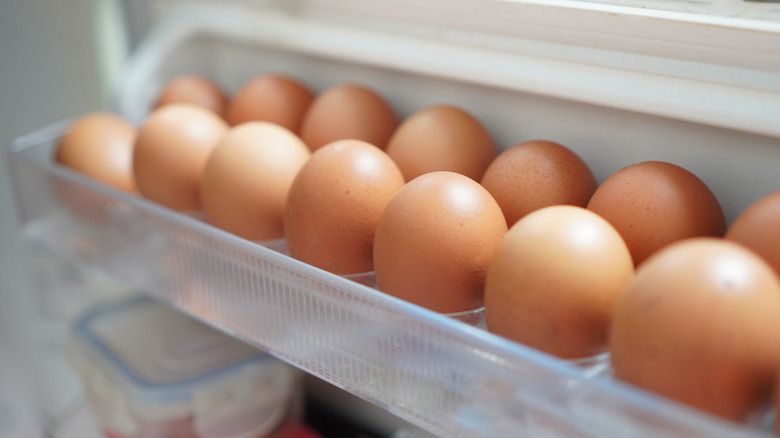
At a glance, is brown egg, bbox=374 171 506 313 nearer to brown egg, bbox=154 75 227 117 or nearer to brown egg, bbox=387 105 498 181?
brown egg, bbox=387 105 498 181

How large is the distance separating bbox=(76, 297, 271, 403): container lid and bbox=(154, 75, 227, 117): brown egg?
0.35 meters

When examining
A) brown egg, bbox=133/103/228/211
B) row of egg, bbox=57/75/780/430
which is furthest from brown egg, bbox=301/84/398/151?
brown egg, bbox=133/103/228/211

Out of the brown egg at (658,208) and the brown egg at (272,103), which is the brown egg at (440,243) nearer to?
the brown egg at (658,208)

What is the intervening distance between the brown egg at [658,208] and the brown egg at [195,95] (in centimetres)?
59

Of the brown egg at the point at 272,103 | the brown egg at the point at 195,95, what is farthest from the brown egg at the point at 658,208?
the brown egg at the point at 195,95

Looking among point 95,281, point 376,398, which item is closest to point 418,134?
point 376,398

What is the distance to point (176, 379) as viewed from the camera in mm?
989

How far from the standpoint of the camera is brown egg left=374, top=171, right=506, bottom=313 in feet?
1.84

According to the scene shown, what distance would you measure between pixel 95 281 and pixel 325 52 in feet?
2.06

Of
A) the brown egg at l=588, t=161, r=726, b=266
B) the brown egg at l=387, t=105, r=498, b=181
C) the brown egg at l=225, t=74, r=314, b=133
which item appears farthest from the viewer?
the brown egg at l=225, t=74, r=314, b=133

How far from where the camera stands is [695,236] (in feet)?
1.81

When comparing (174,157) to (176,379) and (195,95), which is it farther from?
(176,379)

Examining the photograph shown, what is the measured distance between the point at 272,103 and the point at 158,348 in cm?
43

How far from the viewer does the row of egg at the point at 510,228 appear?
1.41 ft
